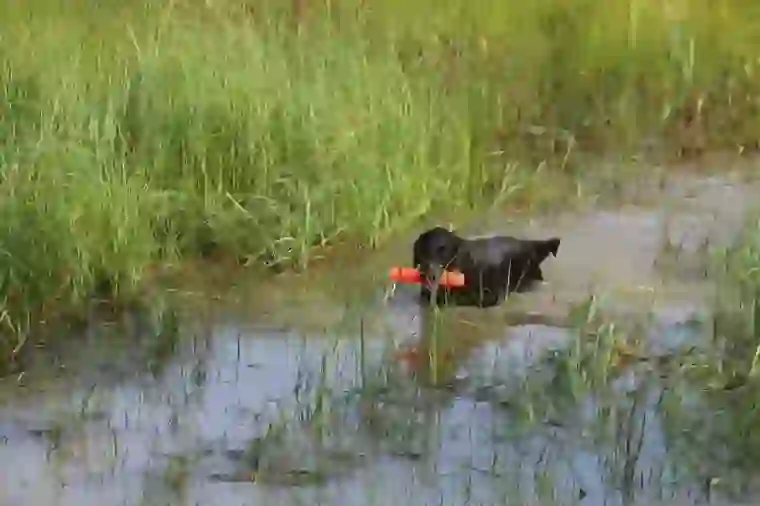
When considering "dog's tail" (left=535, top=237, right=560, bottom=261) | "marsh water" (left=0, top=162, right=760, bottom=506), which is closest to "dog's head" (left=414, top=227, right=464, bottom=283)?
"marsh water" (left=0, top=162, right=760, bottom=506)

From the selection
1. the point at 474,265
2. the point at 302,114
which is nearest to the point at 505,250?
the point at 474,265

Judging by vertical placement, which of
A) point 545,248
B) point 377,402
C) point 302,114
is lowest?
point 377,402

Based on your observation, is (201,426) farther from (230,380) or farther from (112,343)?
(112,343)

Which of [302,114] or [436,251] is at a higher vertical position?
[302,114]

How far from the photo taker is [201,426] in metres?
3.66

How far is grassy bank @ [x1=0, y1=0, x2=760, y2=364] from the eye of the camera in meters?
4.79

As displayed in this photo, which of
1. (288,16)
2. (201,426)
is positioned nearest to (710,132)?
(288,16)

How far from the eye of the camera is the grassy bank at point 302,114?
4.79m

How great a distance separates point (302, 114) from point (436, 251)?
4.09ft

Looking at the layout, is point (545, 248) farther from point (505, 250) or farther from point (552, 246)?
point (505, 250)

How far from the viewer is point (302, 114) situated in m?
5.57

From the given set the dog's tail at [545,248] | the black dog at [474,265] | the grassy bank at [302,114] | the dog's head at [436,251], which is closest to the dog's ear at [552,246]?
the dog's tail at [545,248]

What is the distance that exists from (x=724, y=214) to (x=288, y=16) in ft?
8.48

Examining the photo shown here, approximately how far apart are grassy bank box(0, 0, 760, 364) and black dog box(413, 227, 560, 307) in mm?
→ 694
